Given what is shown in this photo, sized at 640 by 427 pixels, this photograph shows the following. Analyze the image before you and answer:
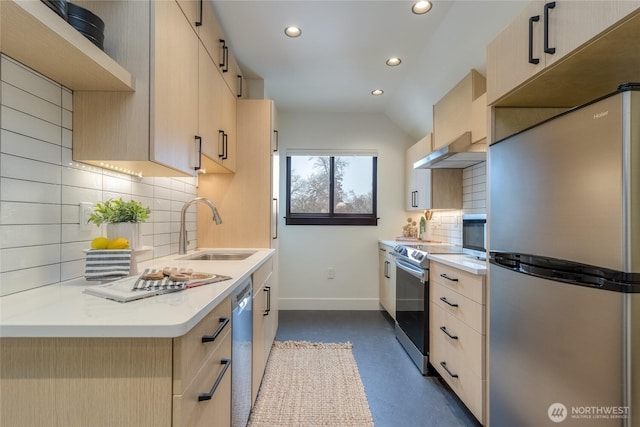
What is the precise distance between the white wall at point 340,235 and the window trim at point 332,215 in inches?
2.2

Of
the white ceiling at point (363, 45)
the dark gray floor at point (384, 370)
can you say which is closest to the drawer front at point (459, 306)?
the dark gray floor at point (384, 370)

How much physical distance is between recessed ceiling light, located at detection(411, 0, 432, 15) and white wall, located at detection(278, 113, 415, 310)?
1.88 meters

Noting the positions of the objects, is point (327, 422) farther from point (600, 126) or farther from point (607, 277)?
point (600, 126)

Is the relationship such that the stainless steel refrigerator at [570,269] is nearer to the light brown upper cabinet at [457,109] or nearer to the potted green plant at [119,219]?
the light brown upper cabinet at [457,109]

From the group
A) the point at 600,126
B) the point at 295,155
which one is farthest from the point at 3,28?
the point at 295,155

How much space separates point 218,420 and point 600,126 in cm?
157

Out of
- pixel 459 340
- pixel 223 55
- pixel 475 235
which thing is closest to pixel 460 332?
pixel 459 340

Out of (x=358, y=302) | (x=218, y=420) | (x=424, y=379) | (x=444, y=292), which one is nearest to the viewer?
(x=218, y=420)

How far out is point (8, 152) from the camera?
0.99 m

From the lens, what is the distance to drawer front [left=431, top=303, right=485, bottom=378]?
5.32ft

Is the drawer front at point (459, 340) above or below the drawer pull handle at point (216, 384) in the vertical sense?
below

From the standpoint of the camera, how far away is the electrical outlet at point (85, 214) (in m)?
1.28

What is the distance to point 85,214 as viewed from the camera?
1.29 metres

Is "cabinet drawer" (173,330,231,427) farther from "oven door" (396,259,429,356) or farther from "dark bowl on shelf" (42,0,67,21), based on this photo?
"oven door" (396,259,429,356)
